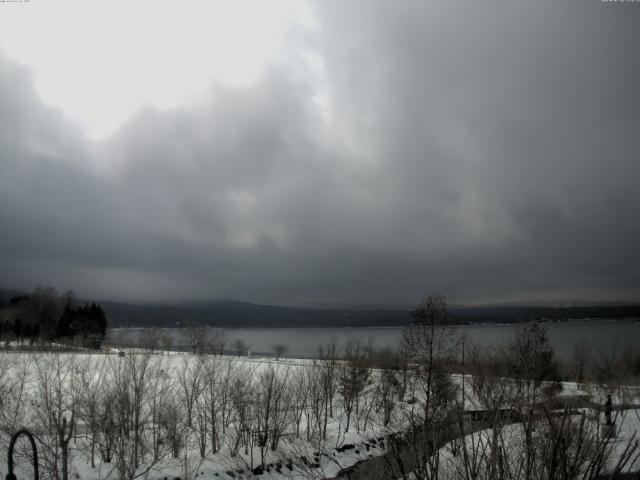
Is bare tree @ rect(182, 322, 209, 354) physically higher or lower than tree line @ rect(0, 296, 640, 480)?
lower

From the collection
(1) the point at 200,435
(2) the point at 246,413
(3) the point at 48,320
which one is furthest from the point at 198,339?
(2) the point at 246,413

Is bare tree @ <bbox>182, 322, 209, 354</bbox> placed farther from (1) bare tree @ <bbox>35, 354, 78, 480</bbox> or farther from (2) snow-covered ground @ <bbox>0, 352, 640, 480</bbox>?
(1) bare tree @ <bbox>35, 354, 78, 480</bbox>

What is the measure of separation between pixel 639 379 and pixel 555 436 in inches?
2363

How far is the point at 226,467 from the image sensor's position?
2844cm

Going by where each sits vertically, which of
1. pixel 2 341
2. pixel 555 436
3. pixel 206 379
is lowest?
pixel 2 341

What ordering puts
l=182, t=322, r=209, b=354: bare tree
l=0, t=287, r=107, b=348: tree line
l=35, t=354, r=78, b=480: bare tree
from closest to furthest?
l=35, t=354, r=78, b=480: bare tree, l=182, t=322, r=209, b=354: bare tree, l=0, t=287, r=107, b=348: tree line

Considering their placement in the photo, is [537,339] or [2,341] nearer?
[537,339]

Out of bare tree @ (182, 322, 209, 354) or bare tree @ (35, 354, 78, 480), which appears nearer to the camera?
bare tree @ (35, 354, 78, 480)

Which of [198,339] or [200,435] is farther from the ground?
[200,435]

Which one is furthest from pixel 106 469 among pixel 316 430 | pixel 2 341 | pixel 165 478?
pixel 2 341

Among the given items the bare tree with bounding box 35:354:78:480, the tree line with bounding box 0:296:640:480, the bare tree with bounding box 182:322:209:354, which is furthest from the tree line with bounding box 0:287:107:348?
the bare tree with bounding box 35:354:78:480

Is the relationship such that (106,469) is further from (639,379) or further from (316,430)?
(639,379)

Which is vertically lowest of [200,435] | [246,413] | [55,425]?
[200,435]

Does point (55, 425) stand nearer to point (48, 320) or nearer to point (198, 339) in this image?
point (198, 339)
